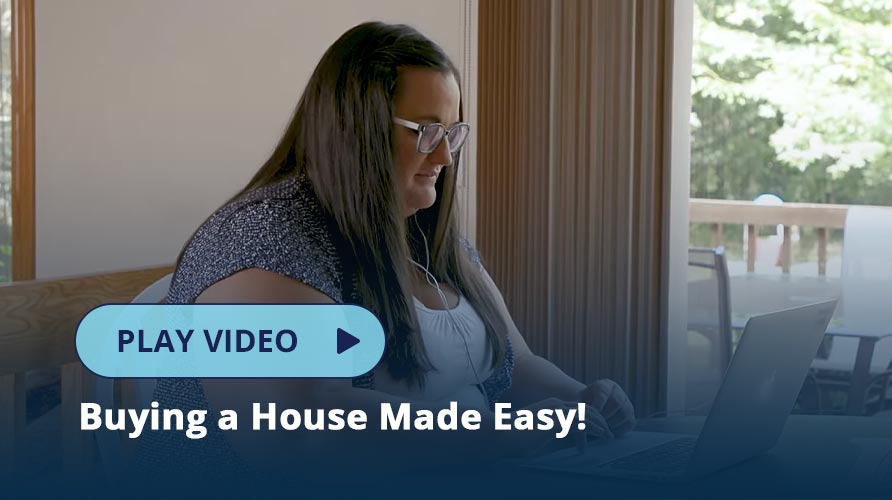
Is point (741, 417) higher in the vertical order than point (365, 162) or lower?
lower

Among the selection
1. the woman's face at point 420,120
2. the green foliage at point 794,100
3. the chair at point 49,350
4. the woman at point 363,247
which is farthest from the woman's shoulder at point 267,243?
the green foliage at point 794,100

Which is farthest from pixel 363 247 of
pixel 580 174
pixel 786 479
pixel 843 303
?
pixel 843 303

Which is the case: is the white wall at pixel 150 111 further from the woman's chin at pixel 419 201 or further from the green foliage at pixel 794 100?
the green foliage at pixel 794 100

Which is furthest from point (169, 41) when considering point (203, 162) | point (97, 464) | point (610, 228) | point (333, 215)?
point (333, 215)

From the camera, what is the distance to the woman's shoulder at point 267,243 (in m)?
1.17

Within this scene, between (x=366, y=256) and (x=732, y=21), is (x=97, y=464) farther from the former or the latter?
(x=732, y=21)

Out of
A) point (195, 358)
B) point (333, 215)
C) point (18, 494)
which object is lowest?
point (18, 494)

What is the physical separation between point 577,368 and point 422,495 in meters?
2.28

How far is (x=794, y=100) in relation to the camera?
17.9ft

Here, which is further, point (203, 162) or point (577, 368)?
point (577, 368)

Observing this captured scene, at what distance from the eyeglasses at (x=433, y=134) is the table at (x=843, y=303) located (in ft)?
8.14

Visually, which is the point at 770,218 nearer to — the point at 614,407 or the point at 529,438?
the point at 614,407

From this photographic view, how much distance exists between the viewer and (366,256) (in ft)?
4.25
